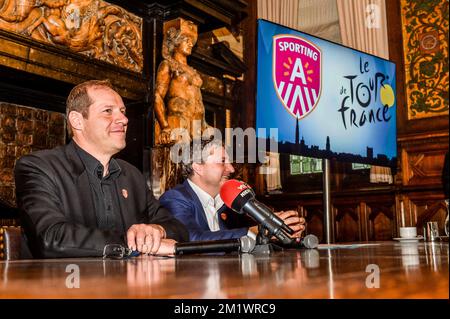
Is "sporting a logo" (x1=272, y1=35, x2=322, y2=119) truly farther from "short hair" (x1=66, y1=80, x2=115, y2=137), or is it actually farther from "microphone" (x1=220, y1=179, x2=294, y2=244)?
"microphone" (x1=220, y1=179, x2=294, y2=244)

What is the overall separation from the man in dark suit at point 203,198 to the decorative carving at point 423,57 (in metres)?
3.09

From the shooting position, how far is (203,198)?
9.11 feet

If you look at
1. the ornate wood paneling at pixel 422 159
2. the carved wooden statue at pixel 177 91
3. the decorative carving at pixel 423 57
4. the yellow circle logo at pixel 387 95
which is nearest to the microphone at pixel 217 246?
the yellow circle logo at pixel 387 95

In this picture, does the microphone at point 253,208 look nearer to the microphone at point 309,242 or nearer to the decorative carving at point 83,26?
the microphone at point 309,242

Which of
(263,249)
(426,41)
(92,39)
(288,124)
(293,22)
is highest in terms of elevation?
(293,22)

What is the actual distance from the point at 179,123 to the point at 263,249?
9.81ft

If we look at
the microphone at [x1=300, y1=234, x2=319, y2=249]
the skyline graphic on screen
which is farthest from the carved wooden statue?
the microphone at [x1=300, y1=234, x2=319, y2=249]

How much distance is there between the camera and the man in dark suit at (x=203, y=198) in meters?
2.39

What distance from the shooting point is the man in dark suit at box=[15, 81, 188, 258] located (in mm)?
1704

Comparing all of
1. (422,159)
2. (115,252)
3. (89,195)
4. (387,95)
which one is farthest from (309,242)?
(422,159)

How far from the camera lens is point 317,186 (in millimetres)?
6059

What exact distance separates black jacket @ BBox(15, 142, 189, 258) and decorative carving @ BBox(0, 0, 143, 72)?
→ 5.69ft

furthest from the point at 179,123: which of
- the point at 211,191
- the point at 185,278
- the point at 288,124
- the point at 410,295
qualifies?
the point at 410,295
